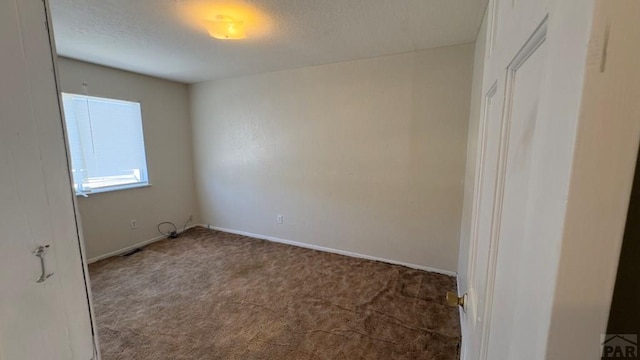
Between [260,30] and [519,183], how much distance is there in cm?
237

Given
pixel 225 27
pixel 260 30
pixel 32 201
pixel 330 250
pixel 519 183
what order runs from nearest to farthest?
pixel 519 183
pixel 32 201
pixel 225 27
pixel 260 30
pixel 330 250

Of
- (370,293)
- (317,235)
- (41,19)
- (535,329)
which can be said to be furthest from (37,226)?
(317,235)

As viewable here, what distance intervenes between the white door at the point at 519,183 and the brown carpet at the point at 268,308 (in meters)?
1.59

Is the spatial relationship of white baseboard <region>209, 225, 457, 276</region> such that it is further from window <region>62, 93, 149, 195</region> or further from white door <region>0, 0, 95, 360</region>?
white door <region>0, 0, 95, 360</region>

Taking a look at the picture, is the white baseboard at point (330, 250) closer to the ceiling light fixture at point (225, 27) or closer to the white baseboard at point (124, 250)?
the white baseboard at point (124, 250)

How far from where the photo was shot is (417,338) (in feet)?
6.64

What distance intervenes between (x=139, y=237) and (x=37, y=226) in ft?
11.5

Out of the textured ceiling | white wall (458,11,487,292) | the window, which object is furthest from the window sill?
white wall (458,11,487,292)

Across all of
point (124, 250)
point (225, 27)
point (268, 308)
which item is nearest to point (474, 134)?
point (225, 27)

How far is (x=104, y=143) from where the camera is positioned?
3.44m

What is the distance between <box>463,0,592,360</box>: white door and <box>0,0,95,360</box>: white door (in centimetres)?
123

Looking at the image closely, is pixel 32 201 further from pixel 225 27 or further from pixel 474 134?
pixel 474 134

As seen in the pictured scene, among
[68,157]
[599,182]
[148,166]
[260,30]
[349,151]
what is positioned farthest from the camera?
[148,166]

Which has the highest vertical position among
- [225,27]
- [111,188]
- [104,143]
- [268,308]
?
[225,27]
